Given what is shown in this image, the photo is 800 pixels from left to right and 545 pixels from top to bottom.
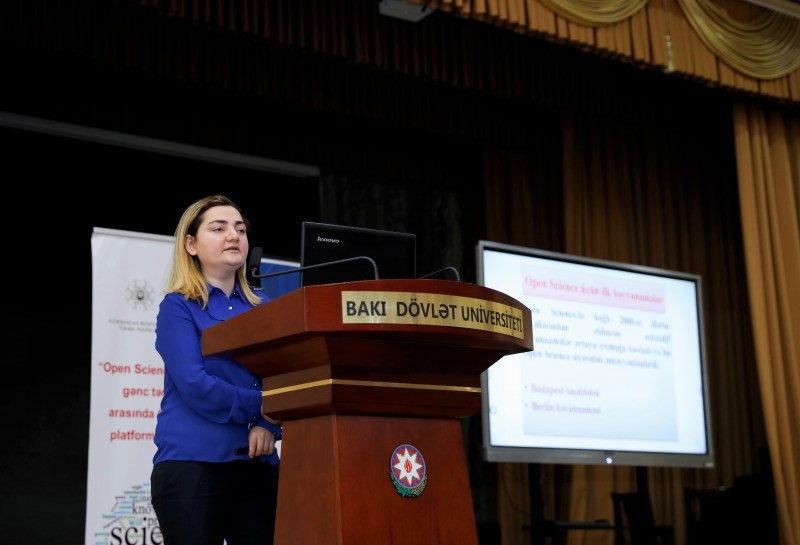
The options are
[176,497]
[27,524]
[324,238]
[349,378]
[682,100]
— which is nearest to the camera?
[349,378]

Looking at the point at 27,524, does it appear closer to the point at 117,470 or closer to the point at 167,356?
the point at 117,470

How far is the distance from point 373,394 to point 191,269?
0.60m

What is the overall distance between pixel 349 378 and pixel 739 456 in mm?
4618

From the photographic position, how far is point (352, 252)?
1.99 meters

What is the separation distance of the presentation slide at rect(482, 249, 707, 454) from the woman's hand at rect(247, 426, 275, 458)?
2131 mm

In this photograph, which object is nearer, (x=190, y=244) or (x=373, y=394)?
(x=373, y=394)

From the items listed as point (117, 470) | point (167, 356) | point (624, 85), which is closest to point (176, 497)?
point (167, 356)

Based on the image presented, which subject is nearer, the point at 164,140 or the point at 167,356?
the point at 167,356

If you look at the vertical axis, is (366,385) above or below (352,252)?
below

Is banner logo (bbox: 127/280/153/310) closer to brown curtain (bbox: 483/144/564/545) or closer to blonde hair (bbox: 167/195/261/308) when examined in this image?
blonde hair (bbox: 167/195/261/308)

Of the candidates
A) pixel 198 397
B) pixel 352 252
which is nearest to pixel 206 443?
pixel 198 397

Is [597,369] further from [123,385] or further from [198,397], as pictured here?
[198,397]

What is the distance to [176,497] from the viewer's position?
1.73 m

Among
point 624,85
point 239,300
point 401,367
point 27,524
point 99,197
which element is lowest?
point 27,524
